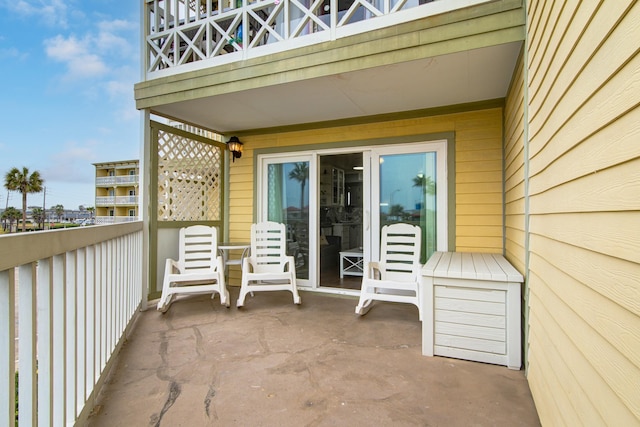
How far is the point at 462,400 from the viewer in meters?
1.98

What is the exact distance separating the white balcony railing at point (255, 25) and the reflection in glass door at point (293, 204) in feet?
5.53

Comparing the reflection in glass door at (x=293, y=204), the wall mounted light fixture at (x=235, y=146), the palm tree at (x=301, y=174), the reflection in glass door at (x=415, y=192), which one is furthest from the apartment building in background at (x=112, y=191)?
the reflection in glass door at (x=415, y=192)

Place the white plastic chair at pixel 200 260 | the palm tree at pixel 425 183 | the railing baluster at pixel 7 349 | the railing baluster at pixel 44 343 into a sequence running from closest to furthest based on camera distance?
the railing baluster at pixel 7 349 < the railing baluster at pixel 44 343 < the white plastic chair at pixel 200 260 < the palm tree at pixel 425 183

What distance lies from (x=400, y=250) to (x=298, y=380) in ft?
6.58

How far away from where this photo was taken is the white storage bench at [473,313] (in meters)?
2.38

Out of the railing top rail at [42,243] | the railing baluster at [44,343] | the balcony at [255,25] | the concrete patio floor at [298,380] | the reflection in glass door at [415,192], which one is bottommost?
the concrete patio floor at [298,380]

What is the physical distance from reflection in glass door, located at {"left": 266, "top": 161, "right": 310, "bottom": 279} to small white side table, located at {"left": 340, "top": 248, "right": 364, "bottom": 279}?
2.80 ft

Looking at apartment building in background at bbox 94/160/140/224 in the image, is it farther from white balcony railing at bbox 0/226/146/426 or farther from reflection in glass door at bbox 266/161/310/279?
white balcony railing at bbox 0/226/146/426

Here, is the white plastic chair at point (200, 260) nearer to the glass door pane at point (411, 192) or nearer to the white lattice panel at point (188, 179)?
the white lattice panel at point (188, 179)

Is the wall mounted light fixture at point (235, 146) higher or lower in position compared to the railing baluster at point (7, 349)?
higher

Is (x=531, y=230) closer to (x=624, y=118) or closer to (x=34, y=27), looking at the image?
(x=624, y=118)

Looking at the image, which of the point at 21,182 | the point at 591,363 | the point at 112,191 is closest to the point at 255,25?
the point at 21,182

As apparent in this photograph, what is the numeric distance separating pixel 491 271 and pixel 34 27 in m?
22.8

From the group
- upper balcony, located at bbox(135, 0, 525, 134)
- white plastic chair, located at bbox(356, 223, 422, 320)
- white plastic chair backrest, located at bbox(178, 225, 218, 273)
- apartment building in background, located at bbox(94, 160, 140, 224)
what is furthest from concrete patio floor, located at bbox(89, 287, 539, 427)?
apartment building in background, located at bbox(94, 160, 140, 224)
